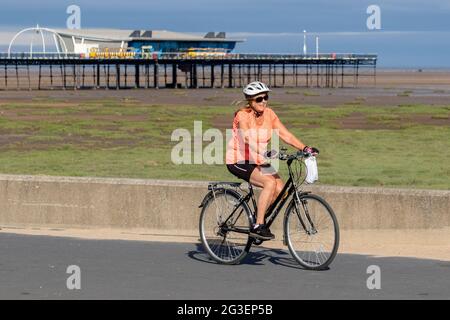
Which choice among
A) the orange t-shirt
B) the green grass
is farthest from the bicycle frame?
the green grass

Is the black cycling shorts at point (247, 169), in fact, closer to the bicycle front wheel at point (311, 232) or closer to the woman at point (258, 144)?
the woman at point (258, 144)

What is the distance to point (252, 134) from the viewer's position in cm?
1023

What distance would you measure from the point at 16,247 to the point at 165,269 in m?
2.15

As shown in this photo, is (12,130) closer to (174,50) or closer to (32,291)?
(32,291)

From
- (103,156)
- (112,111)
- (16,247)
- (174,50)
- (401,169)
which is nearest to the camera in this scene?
(16,247)

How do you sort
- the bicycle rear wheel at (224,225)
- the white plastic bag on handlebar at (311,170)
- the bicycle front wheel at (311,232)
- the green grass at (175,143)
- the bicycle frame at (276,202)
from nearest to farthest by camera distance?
the bicycle front wheel at (311,232)
the white plastic bag on handlebar at (311,170)
the bicycle frame at (276,202)
the bicycle rear wheel at (224,225)
the green grass at (175,143)

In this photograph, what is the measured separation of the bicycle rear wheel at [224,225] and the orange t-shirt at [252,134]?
46 centimetres

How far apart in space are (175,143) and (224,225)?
892 inches

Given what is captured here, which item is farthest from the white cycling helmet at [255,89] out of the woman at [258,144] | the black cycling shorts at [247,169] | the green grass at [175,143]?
the green grass at [175,143]

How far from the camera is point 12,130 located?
126 feet

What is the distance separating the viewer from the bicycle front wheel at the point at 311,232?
32.5 feet

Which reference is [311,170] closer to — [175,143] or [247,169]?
[247,169]

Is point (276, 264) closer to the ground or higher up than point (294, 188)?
closer to the ground

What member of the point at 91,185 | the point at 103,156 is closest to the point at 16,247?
the point at 91,185
